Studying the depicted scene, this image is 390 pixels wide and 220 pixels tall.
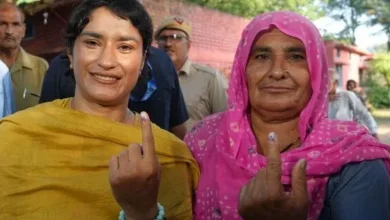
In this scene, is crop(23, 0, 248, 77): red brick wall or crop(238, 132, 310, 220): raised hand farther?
crop(23, 0, 248, 77): red brick wall

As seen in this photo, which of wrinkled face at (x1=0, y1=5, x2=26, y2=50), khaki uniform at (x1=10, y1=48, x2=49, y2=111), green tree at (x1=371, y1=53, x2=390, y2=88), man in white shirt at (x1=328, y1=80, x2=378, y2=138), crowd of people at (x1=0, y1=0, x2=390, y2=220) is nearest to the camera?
crowd of people at (x1=0, y1=0, x2=390, y2=220)

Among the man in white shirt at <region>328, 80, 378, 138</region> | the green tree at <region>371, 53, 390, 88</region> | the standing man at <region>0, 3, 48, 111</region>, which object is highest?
the standing man at <region>0, 3, 48, 111</region>

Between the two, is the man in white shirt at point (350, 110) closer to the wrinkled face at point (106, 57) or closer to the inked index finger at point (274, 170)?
the wrinkled face at point (106, 57)

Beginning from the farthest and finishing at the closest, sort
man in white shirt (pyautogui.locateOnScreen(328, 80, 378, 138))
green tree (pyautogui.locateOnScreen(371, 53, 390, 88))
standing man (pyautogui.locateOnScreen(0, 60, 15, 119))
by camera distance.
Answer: green tree (pyautogui.locateOnScreen(371, 53, 390, 88)), man in white shirt (pyautogui.locateOnScreen(328, 80, 378, 138)), standing man (pyautogui.locateOnScreen(0, 60, 15, 119))

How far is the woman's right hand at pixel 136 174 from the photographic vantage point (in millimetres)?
1637

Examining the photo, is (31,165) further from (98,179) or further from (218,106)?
(218,106)

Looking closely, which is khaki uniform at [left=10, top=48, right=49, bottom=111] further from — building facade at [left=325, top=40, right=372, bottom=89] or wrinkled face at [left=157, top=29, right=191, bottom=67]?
building facade at [left=325, top=40, right=372, bottom=89]

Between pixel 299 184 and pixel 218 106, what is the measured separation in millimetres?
2684

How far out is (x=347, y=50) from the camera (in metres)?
31.9

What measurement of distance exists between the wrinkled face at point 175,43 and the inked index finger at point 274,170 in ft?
9.38

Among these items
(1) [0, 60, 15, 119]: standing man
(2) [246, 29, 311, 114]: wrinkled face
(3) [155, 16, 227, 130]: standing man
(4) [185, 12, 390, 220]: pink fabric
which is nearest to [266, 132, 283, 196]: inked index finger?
(4) [185, 12, 390, 220]: pink fabric

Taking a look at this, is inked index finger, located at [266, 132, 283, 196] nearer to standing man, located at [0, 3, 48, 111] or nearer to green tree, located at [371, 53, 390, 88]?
standing man, located at [0, 3, 48, 111]

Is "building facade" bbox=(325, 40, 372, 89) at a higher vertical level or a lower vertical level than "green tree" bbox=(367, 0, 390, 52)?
lower

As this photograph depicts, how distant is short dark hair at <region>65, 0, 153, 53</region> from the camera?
213 centimetres
